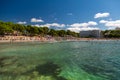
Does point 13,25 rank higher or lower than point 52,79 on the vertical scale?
higher

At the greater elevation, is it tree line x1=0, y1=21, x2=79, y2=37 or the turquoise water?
tree line x1=0, y1=21, x2=79, y2=37

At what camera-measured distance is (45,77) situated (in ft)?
47.4

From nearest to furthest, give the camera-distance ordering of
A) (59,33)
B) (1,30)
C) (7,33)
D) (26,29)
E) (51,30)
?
(1,30) → (7,33) → (26,29) → (51,30) → (59,33)

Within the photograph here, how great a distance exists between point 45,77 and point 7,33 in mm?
93700

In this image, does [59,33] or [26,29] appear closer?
[26,29]

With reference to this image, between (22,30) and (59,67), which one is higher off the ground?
(22,30)

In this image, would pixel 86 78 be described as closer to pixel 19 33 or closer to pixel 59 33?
pixel 19 33

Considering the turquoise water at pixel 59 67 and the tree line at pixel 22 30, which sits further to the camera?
the tree line at pixel 22 30

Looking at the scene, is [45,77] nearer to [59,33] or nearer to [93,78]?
[93,78]

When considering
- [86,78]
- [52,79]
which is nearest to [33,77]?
[52,79]

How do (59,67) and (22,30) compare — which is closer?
(59,67)

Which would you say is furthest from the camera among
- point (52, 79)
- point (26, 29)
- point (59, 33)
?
point (59, 33)

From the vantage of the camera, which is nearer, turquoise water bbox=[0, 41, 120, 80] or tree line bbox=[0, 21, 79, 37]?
A: turquoise water bbox=[0, 41, 120, 80]

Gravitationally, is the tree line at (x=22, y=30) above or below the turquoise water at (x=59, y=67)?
above
